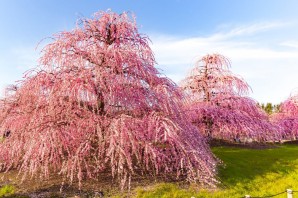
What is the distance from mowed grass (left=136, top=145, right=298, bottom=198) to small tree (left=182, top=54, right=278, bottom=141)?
15.4 feet

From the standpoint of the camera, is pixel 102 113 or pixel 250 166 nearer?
pixel 102 113

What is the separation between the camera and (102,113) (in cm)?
1253

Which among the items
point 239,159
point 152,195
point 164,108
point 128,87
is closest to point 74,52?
point 128,87

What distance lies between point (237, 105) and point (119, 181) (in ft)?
46.8

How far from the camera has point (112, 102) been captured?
11.9 meters

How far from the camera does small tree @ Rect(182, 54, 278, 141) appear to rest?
899 inches

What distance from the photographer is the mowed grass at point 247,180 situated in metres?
11.1

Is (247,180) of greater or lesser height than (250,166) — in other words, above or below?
below

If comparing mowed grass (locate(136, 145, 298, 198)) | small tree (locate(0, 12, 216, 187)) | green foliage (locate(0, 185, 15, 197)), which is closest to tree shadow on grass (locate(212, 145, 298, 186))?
mowed grass (locate(136, 145, 298, 198))

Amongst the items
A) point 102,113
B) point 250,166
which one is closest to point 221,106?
point 250,166

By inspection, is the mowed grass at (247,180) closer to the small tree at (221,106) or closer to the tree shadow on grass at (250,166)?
the tree shadow on grass at (250,166)

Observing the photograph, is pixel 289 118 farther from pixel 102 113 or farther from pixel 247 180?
pixel 102 113

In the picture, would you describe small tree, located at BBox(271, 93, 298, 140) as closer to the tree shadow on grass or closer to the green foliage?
the tree shadow on grass

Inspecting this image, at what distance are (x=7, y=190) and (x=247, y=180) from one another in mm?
9158
